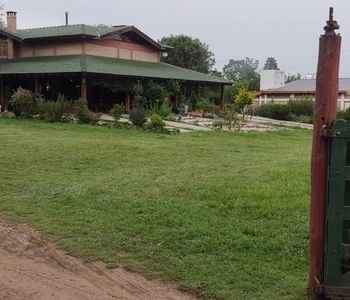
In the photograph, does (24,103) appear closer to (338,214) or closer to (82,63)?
(82,63)

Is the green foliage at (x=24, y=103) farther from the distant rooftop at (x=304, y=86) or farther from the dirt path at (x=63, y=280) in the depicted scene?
the distant rooftop at (x=304, y=86)

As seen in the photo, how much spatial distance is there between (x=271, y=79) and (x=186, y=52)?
14.0m

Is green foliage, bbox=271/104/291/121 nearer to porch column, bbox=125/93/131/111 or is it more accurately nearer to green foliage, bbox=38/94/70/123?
porch column, bbox=125/93/131/111

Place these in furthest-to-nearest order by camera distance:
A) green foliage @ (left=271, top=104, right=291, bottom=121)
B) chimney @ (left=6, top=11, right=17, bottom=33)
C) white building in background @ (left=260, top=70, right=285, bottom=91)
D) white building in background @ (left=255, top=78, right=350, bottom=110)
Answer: white building in background @ (left=260, top=70, right=285, bottom=91)
white building in background @ (left=255, top=78, right=350, bottom=110)
green foliage @ (left=271, top=104, right=291, bottom=121)
chimney @ (left=6, top=11, right=17, bottom=33)

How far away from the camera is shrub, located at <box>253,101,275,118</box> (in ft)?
117

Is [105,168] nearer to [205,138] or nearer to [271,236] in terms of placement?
A: [271,236]

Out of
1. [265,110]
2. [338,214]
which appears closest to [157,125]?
[338,214]

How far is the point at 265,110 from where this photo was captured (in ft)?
120

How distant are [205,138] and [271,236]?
12450 millimetres

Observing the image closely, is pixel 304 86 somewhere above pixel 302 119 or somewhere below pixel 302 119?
above

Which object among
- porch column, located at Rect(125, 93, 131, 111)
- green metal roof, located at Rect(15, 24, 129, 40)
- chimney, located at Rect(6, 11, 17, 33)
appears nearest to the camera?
porch column, located at Rect(125, 93, 131, 111)

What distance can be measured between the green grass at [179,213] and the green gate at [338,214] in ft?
1.14

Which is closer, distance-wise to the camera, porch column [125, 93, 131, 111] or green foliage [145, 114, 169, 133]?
green foliage [145, 114, 169, 133]

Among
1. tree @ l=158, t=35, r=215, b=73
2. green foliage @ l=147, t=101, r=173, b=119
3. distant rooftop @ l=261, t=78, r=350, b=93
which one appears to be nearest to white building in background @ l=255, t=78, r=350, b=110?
distant rooftop @ l=261, t=78, r=350, b=93
